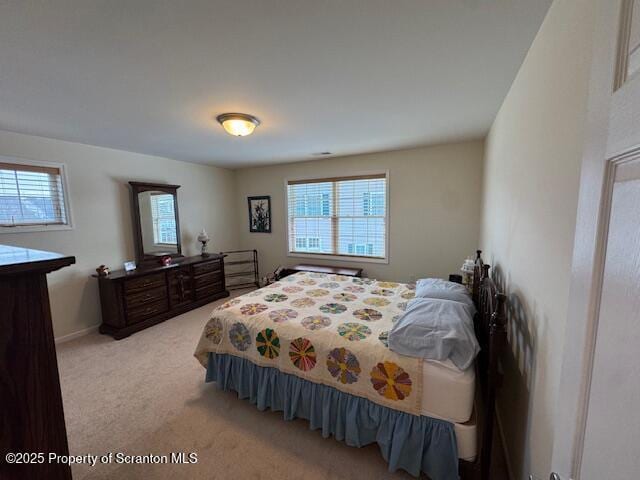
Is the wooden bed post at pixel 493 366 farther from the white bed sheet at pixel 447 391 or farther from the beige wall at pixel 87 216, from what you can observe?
the beige wall at pixel 87 216

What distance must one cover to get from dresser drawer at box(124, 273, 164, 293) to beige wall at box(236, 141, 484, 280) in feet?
8.87

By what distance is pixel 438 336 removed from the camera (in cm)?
150

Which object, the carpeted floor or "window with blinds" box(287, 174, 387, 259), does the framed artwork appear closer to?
"window with blinds" box(287, 174, 387, 259)

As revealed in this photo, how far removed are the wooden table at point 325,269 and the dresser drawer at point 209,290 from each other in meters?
1.11

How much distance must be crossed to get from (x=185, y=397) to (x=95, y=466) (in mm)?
642

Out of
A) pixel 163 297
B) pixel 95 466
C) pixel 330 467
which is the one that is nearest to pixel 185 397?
pixel 95 466

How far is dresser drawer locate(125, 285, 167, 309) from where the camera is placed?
3291 mm

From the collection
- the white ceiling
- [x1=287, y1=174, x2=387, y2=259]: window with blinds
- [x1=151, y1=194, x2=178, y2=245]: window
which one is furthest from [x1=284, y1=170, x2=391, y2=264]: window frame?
[x1=151, y1=194, x2=178, y2=245]: window

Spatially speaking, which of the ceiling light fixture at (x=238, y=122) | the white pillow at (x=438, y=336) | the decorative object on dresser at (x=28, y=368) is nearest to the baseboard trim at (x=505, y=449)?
the white pillow at (x=438, y=336)

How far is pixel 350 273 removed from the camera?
13.6ft

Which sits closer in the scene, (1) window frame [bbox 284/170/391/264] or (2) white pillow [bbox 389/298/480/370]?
(2) white pillow [bbox 389/298/480/370]

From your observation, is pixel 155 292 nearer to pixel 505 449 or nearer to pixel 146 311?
pixel 146 311

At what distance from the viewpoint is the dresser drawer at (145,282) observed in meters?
3.30

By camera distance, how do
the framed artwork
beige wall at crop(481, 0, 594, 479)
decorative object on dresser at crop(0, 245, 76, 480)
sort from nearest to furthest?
decorative object on dresser at crop(0, 245, 76, 480) < beige wall at crop(481, 0, 594, 479) < the framed artwork
